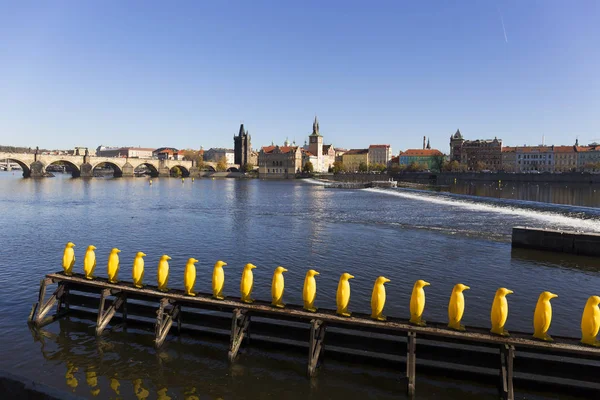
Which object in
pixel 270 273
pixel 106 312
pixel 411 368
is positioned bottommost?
pixel 270 273

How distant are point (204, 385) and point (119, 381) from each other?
251 centimetres

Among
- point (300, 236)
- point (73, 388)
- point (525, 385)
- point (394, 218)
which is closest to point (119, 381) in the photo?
point (73, 388)

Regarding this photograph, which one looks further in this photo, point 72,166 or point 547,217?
point 72,166

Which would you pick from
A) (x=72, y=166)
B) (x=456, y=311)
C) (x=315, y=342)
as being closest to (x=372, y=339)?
(x=315, y=342)

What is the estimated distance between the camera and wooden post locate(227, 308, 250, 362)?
13.7 meters

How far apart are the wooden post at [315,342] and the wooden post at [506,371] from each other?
4.96 m

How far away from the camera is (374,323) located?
12.6 metres

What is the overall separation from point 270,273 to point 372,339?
477 inches

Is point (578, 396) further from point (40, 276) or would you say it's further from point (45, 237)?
point (45, 237)

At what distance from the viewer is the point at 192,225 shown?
45.9 meters

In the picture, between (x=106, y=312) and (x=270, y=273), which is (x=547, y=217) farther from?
(x=106, y=312)

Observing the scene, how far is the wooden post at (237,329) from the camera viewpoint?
1370 centimetres

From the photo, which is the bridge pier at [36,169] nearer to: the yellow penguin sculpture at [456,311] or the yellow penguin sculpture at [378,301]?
the yellow penguin sculpture at [378,301]

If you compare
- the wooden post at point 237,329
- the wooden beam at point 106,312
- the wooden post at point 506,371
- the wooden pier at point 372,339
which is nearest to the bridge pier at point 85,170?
the wooden pier at point 372,339
